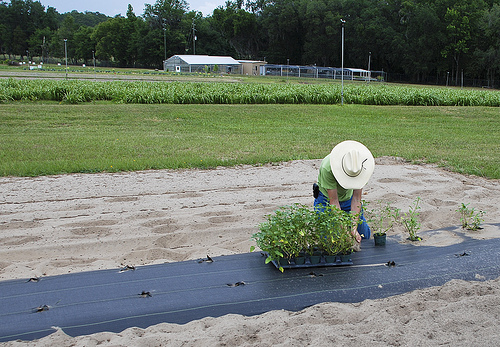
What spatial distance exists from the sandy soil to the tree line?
207 ft

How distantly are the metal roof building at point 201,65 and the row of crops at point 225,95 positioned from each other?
131ft

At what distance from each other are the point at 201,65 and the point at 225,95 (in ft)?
150

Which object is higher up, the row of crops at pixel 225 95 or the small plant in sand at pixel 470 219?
the row of crops at pixel 225 95

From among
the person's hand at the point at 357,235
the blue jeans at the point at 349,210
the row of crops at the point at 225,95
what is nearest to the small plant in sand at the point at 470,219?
the blue jeans at the point at 349,210

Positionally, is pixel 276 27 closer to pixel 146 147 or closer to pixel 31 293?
pixel 146 147

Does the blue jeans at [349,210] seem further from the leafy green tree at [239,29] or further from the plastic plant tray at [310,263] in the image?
the leafy green tree at [239,29]

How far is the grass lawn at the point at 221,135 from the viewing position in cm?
943

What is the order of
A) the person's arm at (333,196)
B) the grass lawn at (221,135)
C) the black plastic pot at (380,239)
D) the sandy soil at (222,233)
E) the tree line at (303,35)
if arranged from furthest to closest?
the tree line at (303,35) < the grass lawn at (221,135) < the black plastic pot at (380,239) < the person's arm at (333,196) < the sandy soil at (222,233)

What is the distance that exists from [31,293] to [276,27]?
95065mm

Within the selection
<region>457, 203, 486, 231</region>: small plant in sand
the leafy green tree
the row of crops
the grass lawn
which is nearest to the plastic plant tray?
<region>457, 203, 486, 231</region>: small plant in sand

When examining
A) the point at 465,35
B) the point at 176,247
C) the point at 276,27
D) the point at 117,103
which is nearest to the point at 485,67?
the point at 465,35

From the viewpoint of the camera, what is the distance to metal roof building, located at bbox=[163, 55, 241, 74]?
63.8 m

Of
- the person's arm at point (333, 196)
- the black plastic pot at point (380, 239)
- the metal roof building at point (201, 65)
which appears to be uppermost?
the metal roof building at point (201, 65)

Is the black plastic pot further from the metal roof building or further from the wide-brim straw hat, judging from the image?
the metal roof building
